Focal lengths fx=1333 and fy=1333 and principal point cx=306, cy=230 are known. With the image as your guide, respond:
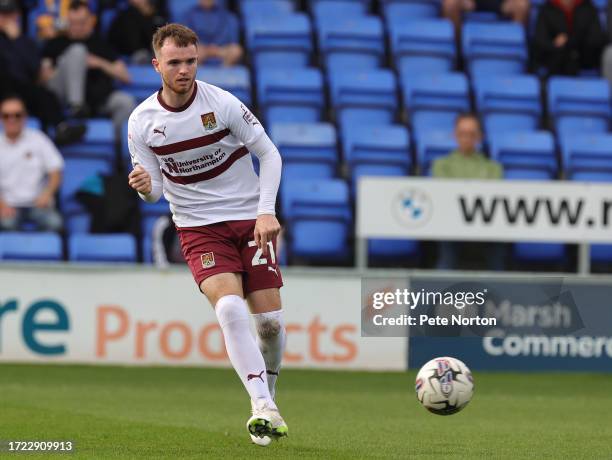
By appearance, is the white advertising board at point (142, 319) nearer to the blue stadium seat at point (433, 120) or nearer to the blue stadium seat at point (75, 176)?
the blue stadium seat at point (75, 176)

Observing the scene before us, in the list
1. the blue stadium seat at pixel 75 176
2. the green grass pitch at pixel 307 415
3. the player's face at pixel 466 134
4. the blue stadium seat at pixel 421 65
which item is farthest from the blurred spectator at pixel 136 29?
the green grass pitch at pixel 307 415

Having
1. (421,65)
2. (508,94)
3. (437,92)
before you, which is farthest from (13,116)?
(508,94)

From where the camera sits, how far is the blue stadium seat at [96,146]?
561 inches

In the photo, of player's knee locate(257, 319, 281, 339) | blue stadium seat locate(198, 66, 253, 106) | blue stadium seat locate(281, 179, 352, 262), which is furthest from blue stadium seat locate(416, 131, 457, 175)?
player's knee locate(257, 319, 281, 339)

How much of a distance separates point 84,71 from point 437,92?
414 cm

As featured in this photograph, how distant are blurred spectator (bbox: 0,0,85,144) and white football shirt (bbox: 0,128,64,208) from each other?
0.68m

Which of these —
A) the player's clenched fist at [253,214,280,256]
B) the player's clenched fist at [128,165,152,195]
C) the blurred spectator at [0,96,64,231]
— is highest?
the blurred spectator at [0,96,64,231]

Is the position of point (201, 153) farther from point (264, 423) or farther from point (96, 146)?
point (96, 146)

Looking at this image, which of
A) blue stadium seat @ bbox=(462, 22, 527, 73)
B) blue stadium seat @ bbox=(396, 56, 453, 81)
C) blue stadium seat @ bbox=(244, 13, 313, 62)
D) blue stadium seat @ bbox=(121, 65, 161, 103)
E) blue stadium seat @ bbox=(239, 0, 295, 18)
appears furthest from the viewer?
blue stadium seat @ bbox=(239, 0, 295, 18)

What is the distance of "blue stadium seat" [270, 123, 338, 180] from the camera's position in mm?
14641

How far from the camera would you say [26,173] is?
13344 mm

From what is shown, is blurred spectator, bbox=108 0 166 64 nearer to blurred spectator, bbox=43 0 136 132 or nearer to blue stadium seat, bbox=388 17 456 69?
blurred spectator, bbox=43 0 136 132

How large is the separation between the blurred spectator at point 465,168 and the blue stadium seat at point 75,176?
11.7 ft

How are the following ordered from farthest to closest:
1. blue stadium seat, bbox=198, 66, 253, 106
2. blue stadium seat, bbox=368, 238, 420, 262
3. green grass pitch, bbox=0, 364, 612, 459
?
blue stadium seat, bbox=198, 66, 253, 106 → blue stadium seat, bbox=368, 238, 420, 262 → green grass pitch, bbox=0, 364, 612, 459
